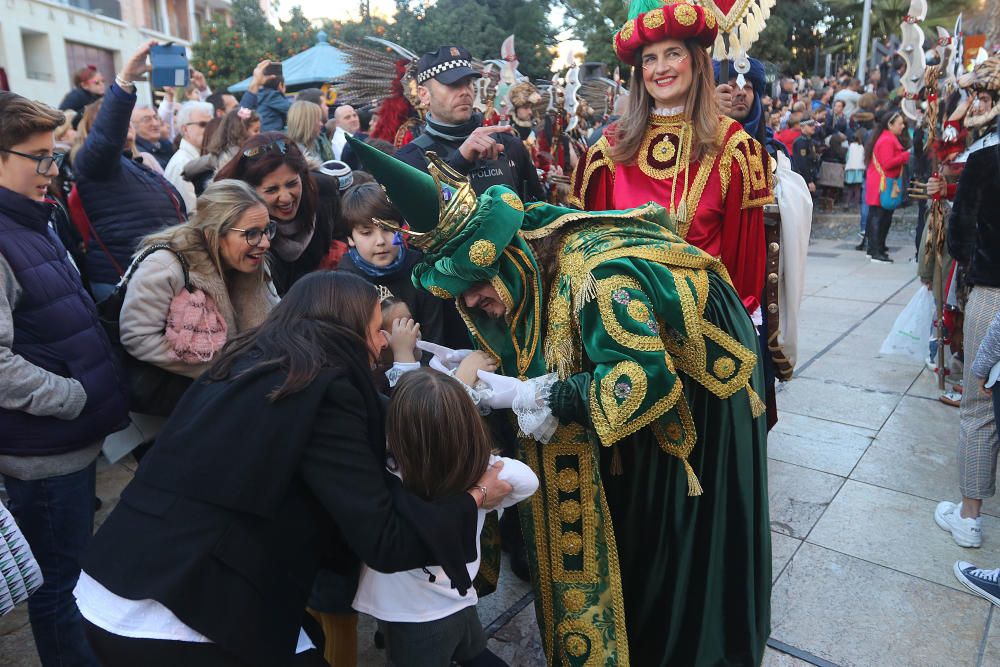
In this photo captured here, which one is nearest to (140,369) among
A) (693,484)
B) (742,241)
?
(693,484)

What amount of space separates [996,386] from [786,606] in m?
1.16

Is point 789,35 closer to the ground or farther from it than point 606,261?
farther from it

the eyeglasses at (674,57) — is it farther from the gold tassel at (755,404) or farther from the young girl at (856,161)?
the young girl at (856,161)

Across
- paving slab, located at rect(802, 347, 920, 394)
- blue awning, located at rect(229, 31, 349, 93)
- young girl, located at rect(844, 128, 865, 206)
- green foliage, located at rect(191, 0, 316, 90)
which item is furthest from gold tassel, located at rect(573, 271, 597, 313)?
green foliage, located at rect(191, 0, 316, 90)

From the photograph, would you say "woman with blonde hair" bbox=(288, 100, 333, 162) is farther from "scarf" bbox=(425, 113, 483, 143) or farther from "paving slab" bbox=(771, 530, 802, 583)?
"paving slab" bbox=(771, 530, 802, 583)

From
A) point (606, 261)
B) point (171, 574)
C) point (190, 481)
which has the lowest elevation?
point (171, 574)

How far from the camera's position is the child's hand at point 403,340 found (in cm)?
228

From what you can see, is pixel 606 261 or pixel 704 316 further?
pixel 704 316

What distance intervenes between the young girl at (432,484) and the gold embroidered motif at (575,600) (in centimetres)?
27

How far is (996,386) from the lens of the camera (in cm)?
273

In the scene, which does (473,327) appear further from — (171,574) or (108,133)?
(108,133)

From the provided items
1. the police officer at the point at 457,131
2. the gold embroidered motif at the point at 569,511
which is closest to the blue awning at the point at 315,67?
the police officer at the point at 457,131

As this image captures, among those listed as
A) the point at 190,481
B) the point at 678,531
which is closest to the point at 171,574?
the point at 190,481

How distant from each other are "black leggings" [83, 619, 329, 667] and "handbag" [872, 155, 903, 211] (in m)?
9.40
